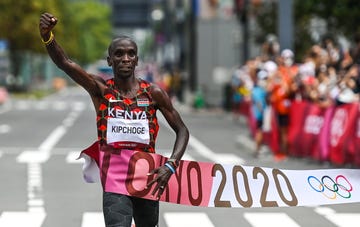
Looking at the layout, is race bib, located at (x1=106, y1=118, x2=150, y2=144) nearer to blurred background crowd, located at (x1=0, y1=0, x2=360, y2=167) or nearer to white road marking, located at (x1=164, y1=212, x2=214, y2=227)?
white road marking, located at (x1=164, y1=212, x2=214, y2=227)

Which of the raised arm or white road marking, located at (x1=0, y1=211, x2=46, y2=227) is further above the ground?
the raised arm

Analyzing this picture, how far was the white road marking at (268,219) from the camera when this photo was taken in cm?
1059

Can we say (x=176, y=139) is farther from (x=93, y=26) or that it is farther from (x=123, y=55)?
(x=93, y=26)

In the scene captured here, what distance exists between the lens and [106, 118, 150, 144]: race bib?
652 centimetres

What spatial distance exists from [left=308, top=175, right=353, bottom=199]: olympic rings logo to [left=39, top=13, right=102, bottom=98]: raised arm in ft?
5.65

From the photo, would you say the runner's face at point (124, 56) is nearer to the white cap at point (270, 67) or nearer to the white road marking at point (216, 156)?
the white road marking at point (216, 156)

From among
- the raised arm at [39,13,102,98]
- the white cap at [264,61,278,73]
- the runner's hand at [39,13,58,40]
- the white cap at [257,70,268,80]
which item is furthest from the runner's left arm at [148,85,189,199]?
the white cap at [264,61,278,73]

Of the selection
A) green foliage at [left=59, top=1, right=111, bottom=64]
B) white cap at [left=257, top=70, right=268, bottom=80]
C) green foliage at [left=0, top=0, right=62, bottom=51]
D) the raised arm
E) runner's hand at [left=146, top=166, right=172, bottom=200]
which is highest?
the raised arm

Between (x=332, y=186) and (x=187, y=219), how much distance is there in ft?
12.3

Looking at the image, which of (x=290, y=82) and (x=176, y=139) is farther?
(x=290, y=82)

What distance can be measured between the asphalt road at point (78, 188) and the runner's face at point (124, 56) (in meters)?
4.20

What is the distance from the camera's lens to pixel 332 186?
291 inches

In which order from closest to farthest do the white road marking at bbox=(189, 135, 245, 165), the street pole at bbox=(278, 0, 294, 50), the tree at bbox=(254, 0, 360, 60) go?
the white road marking at bbox=(189, 135, 245, 165) → the street pole at bbox=(278, 0, 294, 50) → the tree at bbox=(254, 0, 360, 60)

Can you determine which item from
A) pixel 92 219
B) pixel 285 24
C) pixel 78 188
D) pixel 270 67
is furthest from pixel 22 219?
pixel 285 24
